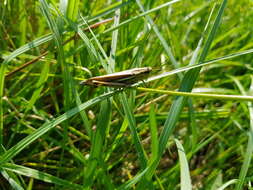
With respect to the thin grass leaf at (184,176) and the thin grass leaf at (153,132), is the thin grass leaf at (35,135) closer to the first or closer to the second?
the thin grass leaf at (153,132)

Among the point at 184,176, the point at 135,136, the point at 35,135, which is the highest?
the point at 35,135

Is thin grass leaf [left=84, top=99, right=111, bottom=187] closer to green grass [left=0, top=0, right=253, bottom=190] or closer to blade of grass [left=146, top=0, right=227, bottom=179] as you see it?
green grass [left=0, top=0, right=253, bottom=190]

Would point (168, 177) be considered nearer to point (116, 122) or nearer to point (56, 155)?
point (116, 122)

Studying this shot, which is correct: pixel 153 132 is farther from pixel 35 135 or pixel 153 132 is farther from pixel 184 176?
pixel 35 135

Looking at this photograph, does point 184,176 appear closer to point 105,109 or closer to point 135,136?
point 135,136

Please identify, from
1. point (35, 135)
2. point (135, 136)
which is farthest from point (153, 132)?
point (35, 135)

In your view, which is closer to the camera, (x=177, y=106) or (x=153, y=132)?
(x=153, y=132)

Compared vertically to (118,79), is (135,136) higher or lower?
lower

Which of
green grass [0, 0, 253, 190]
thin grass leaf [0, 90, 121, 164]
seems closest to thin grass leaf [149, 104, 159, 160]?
green grass [0, 0, 253, 190]

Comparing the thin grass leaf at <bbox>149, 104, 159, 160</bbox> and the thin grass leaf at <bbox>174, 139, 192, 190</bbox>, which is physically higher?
the thin grass leaf at <bbox>149, 104, 159, 160</bbox>
